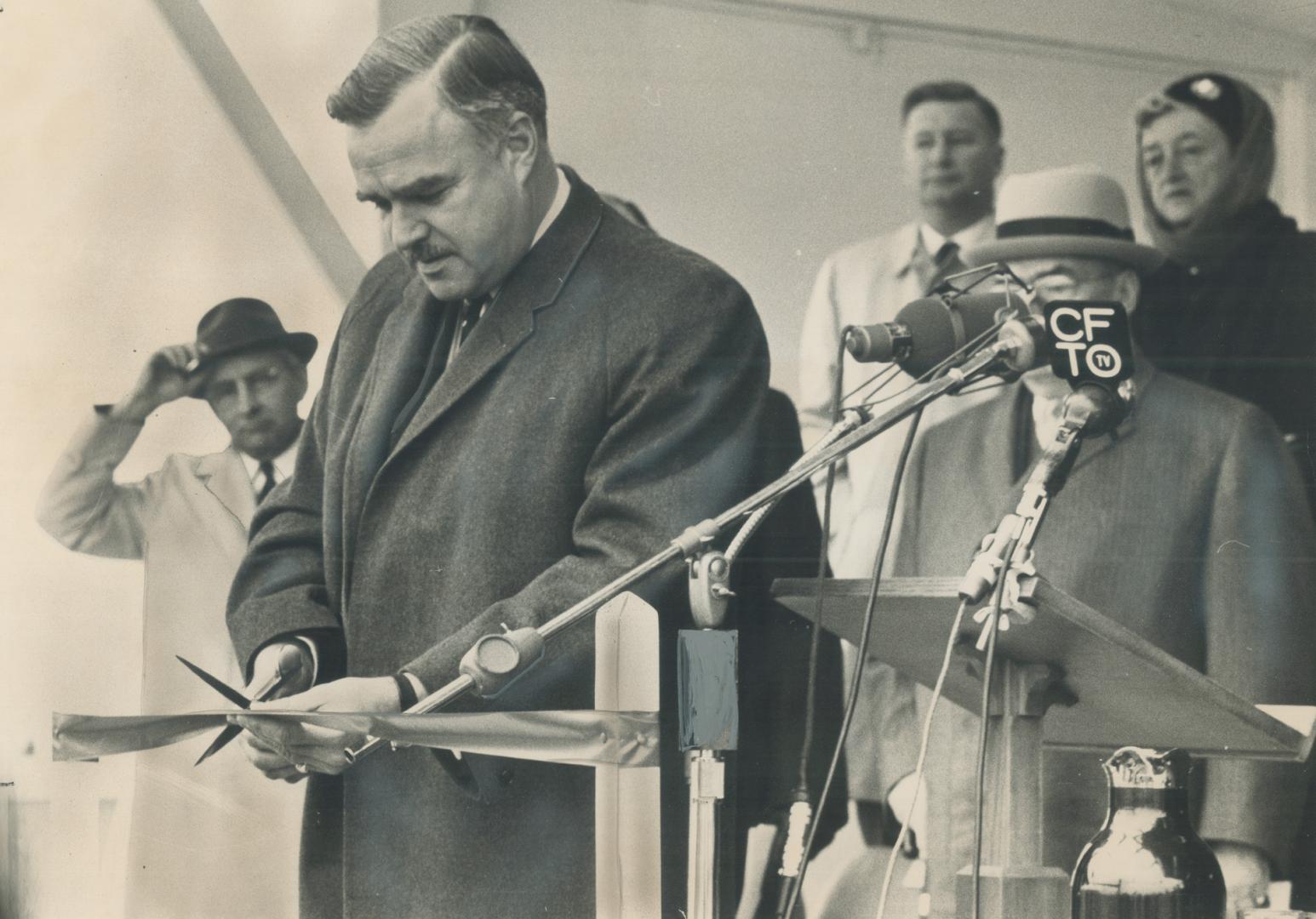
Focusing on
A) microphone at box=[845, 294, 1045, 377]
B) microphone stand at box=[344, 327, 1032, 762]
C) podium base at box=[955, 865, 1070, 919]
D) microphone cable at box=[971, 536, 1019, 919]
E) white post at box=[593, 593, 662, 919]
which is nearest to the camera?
microphone cable at box=[971, 536, 1019, 919]

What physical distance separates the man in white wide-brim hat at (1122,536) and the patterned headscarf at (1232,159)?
0.06 meters

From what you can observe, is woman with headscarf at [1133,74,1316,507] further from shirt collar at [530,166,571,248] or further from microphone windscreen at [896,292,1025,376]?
shirt collar at [530,166,571,248]

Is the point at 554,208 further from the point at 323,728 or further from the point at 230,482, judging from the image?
the point at 323,728

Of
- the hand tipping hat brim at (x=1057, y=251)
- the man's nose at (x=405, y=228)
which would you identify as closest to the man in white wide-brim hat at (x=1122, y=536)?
the hand tipping hat brim at (x=1057, y=251)

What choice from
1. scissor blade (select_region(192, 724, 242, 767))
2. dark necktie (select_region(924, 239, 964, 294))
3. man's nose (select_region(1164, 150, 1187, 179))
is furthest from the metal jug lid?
scissor blade (select_region(192, 724, 242, 767))

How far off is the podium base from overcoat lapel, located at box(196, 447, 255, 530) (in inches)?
69.6

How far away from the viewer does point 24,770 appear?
3418 millimetres

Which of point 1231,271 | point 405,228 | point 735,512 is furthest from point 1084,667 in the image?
point 405,228

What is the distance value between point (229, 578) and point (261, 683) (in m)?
0.25

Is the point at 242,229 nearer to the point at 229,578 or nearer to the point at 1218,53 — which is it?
the point at 229,578

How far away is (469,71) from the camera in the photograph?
129 inches

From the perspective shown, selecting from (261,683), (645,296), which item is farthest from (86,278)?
(645,296)

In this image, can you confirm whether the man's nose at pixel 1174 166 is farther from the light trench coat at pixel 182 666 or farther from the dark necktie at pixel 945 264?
the light trench coat at pixel 182 666

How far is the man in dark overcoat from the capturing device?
309cm
